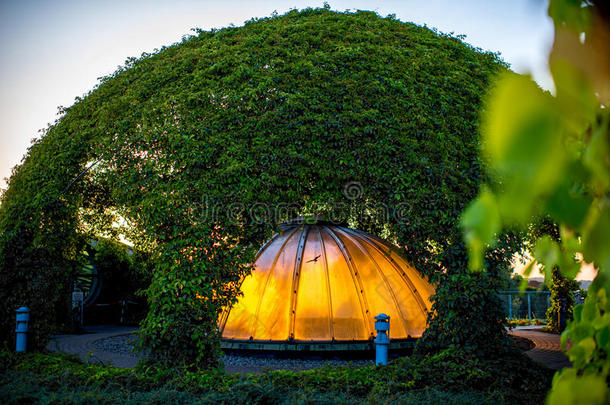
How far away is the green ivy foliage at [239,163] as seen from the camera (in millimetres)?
7027

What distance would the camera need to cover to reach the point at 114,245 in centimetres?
1639

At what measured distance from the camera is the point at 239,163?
280 inches

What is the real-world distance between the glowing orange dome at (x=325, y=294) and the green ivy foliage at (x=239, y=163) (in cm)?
281

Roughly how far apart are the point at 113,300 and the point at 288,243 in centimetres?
1266

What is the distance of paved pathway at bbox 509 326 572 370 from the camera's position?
29.9 feet

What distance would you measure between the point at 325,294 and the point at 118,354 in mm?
5711

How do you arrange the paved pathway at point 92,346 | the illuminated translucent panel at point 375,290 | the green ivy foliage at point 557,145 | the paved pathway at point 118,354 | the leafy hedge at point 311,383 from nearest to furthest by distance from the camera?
1. the green ivy foliage at point 557,145
2. the leafy hedge at point 311,383
3. the paved pathway at point 118,354
4. the paved pathway at point 92,346
5. the illuminated translucent panel at point 375,290

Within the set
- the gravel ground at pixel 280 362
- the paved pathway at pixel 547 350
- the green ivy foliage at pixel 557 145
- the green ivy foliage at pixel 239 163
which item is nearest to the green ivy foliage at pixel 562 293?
the paved pathway at pixel 547 350

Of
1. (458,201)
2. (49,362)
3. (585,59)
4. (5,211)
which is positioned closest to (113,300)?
(5,211)

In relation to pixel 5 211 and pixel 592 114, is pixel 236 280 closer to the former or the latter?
pixel 5 211

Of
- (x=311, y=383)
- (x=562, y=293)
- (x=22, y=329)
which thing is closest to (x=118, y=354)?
(x=22, y=329)

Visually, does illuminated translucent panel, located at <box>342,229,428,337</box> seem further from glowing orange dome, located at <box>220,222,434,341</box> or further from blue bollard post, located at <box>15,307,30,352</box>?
blue bollard post, located at <box>15,307,30,352</box>

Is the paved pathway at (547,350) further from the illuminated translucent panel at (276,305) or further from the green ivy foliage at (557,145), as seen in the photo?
the green ivy foliage at (557,145)

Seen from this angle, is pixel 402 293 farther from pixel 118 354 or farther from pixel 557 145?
pixel 557 145
